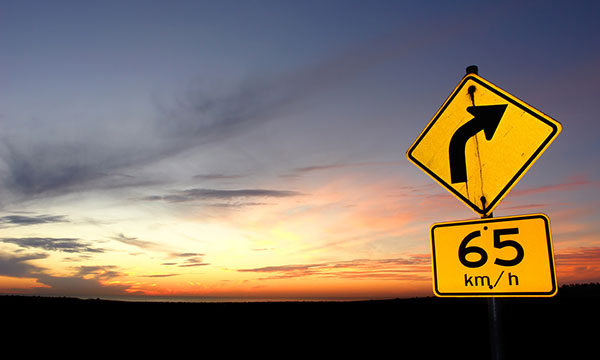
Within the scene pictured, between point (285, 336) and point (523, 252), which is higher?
point (523, 252)

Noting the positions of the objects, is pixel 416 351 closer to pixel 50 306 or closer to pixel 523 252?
pixel 523 252

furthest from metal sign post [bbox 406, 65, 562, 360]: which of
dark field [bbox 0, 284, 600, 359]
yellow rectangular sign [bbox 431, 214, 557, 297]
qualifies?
dark field [bbox 0, 284, 600, 359]

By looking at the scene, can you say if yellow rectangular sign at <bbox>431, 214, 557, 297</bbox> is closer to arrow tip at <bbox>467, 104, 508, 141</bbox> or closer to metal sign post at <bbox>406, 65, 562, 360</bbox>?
metal sign post at <bbox>406, 65, 562, 360</bbox>

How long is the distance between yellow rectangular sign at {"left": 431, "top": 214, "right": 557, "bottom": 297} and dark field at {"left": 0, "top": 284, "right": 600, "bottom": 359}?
26.6 ft

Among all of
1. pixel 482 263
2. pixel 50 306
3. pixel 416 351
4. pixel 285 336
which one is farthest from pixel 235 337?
pixel 482 263

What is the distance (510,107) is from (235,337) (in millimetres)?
11746

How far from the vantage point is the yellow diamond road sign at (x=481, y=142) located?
2939 mm

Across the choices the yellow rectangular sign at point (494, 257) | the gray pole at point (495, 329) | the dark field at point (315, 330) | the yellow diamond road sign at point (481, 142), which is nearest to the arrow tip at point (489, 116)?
the yellow diamond road sign at point (481, 142)

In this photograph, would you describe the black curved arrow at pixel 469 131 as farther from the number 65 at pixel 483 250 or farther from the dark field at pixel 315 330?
the dark field at pixel 315 330

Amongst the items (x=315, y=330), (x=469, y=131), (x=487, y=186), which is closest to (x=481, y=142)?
(x=469, y=131)

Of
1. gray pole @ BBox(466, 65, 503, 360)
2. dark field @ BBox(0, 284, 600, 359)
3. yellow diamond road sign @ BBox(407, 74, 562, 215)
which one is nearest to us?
gray pole @ BBox(466, 65, 503, 360)

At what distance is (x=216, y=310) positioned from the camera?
18.9 meters

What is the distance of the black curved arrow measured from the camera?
10.2ft

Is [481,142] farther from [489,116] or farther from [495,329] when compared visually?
[495,329]
